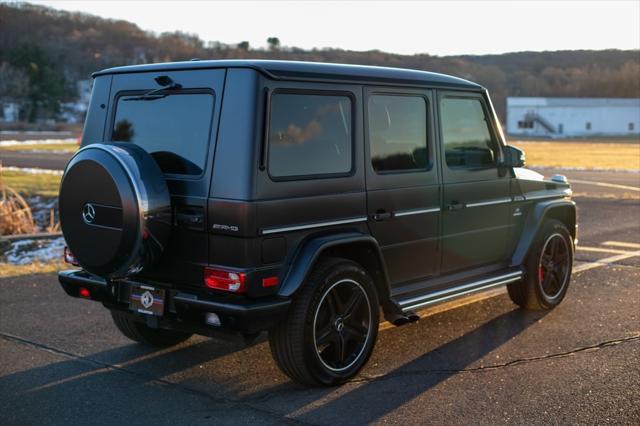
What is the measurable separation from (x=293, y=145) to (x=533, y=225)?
9.70 ft

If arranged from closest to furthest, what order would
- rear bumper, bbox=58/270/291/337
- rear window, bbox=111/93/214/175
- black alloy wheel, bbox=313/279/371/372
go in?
rear bumper, bbox=58/270/291/337 → rear window, bbox=111/93/214/175 → black alloy wheel, bbox=313/279/371/372

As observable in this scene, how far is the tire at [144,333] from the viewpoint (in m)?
5.86

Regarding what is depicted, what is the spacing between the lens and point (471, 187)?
622cm

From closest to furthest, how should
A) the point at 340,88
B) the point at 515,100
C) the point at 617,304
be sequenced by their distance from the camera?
1. the point at 340,88
2. the point at 617,304
3. the point at 515,100

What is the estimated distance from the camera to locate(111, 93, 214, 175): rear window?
4785mm

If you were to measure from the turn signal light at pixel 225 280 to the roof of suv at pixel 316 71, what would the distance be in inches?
48.6

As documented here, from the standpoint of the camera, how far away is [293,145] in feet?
15.9

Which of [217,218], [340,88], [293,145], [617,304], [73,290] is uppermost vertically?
[340,88]

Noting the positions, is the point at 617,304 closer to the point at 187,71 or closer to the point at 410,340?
the point at 410,340

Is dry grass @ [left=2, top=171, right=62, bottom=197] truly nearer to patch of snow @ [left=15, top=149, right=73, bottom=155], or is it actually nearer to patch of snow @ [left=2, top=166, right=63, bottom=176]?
patch of snow @ [left=2, top=166, right=63, bottom=176]

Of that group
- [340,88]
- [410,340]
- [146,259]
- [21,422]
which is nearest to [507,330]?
[410,340]

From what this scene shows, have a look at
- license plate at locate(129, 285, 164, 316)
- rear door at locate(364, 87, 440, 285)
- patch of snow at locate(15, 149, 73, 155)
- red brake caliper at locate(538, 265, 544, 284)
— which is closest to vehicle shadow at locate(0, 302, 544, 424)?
license plate at locate(129, 285, 164, 316)

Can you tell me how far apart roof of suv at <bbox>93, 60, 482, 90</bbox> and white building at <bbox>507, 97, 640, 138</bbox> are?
96.8m

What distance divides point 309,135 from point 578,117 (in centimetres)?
10091
